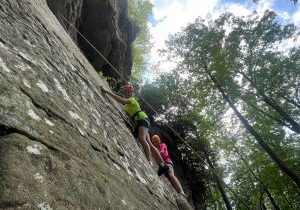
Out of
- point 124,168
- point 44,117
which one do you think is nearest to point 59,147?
point 44,117

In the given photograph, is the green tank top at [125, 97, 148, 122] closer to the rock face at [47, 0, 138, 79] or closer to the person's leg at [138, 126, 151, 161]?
the person's leg at [138, 126, 151, 161]

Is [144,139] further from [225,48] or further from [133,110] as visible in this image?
[225,48]

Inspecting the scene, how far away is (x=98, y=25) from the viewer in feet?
52.0

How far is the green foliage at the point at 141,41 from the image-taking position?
1157 inches

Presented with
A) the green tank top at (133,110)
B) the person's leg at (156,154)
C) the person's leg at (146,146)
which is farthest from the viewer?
the person's leg at (156,154)

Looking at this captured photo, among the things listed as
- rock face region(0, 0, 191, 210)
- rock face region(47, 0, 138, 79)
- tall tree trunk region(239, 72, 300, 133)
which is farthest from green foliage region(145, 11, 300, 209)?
rock face region(0, 0, 191, 210)

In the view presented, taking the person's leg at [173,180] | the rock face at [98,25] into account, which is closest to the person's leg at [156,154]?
the person's leg at [173,180]

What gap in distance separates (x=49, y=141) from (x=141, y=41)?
2956cm

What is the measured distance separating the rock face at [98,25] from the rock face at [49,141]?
7968mm

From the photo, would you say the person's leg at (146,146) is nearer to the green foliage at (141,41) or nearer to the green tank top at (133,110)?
the green tank top at (133,110)

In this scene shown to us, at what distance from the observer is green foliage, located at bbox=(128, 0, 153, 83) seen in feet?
96.4

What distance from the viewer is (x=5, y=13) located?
4.74 metres

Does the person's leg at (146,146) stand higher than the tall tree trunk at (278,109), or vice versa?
the tall tree trunk at (278,109)

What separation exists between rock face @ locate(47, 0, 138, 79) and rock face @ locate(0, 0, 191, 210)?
314 inches
